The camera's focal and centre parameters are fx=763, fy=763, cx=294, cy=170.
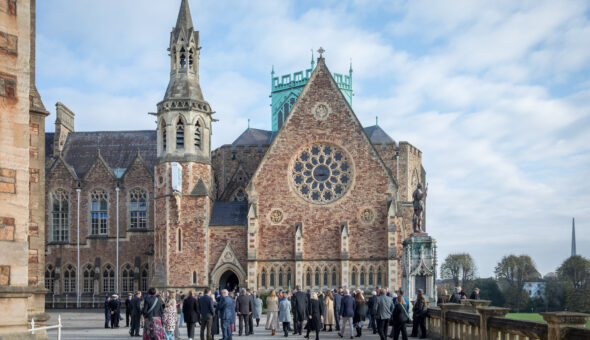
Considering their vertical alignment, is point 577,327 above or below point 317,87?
below

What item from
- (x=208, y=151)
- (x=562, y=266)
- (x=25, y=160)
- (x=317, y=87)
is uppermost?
(x=317, y=87)

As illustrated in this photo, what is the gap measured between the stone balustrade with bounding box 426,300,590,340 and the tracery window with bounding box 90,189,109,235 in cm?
3469

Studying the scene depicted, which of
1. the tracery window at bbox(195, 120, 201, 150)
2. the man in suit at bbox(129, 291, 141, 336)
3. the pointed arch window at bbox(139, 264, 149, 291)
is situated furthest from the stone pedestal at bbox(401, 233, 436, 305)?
the pointed arch window at bbox(139, 264, 149, 291)

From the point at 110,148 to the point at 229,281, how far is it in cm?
1674

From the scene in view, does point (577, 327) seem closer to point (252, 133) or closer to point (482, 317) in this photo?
point (482, 317)

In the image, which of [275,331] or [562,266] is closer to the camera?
[275,331]

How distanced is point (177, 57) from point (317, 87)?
9.39 meters

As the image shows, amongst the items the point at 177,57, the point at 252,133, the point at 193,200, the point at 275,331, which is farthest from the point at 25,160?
the point at 252,133

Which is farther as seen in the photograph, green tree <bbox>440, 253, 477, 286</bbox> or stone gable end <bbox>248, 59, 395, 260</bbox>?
green tree <bbox>440, 253, 477, 286</bbox>

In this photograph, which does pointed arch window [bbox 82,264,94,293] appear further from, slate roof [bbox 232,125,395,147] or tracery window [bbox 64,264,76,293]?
slate roof [bbox 232,125,395,147]

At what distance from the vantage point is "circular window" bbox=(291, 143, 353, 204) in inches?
1873

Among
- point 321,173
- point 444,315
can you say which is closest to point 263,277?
point 321,173

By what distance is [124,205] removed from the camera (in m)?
54.8

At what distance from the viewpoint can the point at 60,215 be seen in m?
55.2
